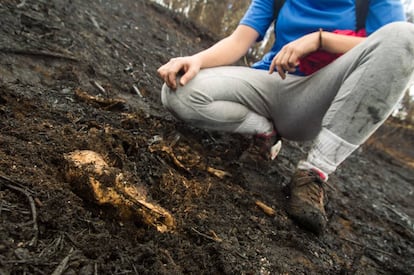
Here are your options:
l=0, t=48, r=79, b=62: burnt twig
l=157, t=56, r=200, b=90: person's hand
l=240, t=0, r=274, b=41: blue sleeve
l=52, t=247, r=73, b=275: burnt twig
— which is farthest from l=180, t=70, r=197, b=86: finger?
l=52, t=247, r=73, b=275: burnt twig

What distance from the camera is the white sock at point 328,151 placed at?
133 centimetres

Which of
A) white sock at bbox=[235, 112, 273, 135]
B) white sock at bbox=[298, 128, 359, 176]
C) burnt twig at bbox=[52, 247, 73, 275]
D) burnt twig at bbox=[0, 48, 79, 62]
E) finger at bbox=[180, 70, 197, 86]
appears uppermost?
white sock at bbox=[298, 128, 359, 176]

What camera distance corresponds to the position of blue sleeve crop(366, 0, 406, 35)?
1428 millimetres

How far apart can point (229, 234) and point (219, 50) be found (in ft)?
3.38

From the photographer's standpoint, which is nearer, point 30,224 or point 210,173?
point 30,224

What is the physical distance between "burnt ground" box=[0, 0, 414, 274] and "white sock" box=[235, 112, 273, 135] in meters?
0.14

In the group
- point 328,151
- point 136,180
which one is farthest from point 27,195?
point 328,151

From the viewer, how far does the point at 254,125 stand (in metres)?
1.78

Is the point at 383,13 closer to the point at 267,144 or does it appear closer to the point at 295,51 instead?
the point at 295,51

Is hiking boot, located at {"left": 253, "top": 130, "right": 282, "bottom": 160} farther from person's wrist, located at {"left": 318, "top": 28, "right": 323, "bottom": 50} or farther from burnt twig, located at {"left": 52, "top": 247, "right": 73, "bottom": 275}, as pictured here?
burnt twig, located at {"left": 52, "top": 247, "right": 73, "bottom": 275}

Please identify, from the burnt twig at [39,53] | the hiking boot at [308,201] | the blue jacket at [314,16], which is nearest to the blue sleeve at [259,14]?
the blue jacket at [314,16]

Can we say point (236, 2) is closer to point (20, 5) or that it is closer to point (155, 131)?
point (20, 5)


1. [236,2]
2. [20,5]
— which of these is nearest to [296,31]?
[20,5]

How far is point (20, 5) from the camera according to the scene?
7.30ft
